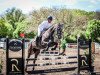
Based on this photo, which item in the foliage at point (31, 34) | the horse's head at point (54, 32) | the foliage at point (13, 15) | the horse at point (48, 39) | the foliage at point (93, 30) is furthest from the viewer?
the foliage at point (13, 15)

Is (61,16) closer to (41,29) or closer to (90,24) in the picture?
(90,24)

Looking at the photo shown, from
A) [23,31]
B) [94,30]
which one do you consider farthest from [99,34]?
[23,31]

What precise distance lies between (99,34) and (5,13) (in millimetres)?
35889

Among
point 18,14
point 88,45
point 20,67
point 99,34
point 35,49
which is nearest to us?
point 20,67

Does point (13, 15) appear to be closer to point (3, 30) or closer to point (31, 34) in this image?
point (3, 30)

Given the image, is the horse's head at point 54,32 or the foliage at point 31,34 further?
the foliage at point 31,34

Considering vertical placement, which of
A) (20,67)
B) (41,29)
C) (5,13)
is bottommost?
(20,67)

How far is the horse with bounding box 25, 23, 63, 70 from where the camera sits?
1311cm

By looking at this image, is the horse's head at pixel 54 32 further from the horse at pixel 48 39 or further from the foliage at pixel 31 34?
the foliage at pixel 31 34

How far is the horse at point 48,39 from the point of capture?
13109 millimetres

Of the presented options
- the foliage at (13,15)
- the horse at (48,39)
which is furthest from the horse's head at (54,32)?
the foliage at (13,15)

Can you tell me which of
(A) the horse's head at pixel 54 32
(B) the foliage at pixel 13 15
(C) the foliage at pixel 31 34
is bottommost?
(C) the foliage at pixel 31 34

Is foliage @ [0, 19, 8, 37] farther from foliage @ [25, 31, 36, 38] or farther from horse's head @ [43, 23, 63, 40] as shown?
horse's head @ [43, 23, 63, 40]

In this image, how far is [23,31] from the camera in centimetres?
4856
